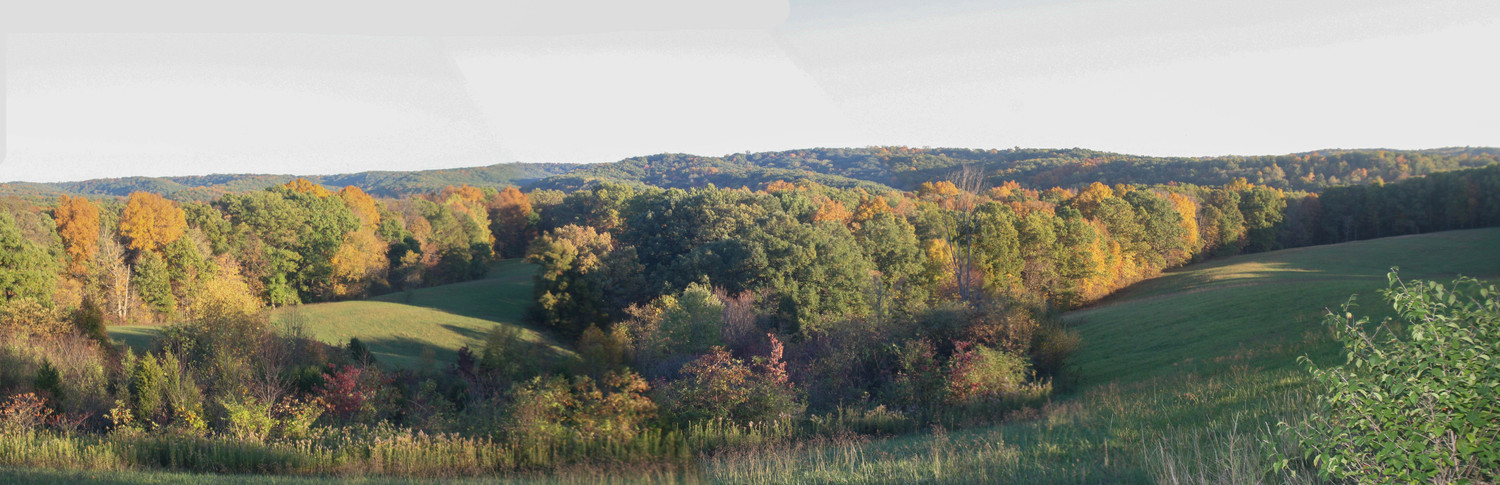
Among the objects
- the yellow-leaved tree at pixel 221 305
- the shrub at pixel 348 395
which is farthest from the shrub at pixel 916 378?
the yellow-leaved tree at pixel 221 305

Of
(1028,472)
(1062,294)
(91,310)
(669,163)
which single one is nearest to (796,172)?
(669,163)

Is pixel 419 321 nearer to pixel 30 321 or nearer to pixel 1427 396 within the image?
pixel 30 321

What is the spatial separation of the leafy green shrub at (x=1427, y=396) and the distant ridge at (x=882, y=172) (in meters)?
55.7

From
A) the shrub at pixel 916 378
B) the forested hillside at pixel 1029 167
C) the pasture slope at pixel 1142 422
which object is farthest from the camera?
the forested hillside at pixel 1029 167

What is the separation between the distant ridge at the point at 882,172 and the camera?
77938 millimetres

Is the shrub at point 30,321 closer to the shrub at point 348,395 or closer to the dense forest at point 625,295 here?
the dense forest at point 625,295

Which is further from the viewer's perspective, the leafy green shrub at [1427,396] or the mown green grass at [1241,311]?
the mown green grass at [1241,311]

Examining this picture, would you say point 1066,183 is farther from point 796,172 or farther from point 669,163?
point 669,163

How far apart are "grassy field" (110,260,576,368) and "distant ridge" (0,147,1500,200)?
31.4ft

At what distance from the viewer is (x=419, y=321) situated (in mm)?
44812

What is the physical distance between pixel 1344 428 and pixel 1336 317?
1.99ft

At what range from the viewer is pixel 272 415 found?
1636 centimetres

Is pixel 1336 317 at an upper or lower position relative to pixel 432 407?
upper

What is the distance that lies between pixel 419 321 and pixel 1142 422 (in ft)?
141
